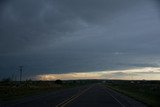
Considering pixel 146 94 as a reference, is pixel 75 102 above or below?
below

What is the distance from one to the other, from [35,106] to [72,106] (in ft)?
7.81

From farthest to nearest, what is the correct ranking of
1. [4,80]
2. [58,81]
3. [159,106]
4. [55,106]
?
1. [58,81]
2. [4,80]
3. [159,106]
4. [55,106]

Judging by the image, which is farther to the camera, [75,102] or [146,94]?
[146,94]

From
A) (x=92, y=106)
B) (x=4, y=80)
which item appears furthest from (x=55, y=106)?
(x=4, y=80)

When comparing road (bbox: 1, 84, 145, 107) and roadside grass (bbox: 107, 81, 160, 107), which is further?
roadside grass (bbox: 107, 81, 160, 107)

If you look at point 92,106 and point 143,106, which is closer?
point 92,106

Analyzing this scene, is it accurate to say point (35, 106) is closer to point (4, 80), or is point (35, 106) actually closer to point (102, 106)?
point (102, 106)

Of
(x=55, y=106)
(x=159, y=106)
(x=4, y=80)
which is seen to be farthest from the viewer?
(x=4, y=80)

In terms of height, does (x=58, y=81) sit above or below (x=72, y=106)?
above

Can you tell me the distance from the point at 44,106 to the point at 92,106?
312 centimetres

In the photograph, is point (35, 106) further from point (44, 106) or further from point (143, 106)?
point (143, 106)

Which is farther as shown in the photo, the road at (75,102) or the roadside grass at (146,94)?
the roadside grass at (146,94)

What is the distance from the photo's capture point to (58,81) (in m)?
159

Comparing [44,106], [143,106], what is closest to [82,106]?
[44,106]
